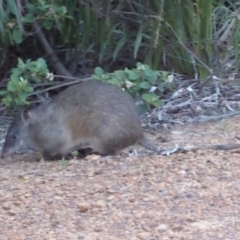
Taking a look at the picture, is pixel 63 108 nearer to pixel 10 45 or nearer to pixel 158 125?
pixel 158 125

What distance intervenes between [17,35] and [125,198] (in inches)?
95.2

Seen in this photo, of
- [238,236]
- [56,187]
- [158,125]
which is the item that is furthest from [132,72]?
[238,236]

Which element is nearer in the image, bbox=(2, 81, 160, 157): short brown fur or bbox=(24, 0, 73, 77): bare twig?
bbox=(2, 81, 160, 157): short brown fur

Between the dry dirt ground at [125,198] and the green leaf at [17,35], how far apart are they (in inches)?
47.6

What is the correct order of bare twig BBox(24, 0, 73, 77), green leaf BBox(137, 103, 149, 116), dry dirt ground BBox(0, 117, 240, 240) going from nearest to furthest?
dry dirt ground BBox(0, 117, 240, 240)
green leaf BBox(137, 103, 149, 116)
bare twig BBox(24, 0, 73, 77)

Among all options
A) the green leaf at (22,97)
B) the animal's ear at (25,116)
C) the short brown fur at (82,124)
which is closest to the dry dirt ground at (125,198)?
the short brown fur at (82,124)

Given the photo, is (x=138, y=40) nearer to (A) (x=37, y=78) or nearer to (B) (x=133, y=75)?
(B) (x=133, y=75)

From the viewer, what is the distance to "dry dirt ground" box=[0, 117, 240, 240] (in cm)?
405

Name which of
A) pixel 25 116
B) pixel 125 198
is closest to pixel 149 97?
pixel 25 116

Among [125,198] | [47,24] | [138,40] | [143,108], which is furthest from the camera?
[138,40]

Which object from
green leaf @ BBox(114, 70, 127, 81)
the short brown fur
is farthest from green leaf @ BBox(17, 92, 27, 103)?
green leaf @ BBox(114, 70, 127, 81)

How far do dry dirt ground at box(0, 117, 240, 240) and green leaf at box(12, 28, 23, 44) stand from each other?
3.96 feet

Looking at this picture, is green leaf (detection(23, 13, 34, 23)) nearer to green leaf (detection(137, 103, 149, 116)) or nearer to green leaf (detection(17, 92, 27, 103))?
green leaf (detection(17, 92, 27, 103))

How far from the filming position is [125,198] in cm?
451
